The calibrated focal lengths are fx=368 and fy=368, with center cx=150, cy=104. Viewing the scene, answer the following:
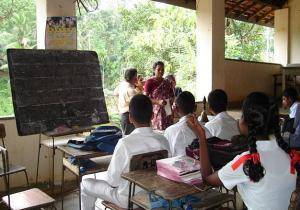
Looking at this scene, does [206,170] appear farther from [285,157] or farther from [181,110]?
[181,110]

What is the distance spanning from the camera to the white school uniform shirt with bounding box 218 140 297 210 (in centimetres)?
168

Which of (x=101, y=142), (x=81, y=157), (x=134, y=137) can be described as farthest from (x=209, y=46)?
(x=134, y=137)

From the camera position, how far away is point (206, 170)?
196 cm

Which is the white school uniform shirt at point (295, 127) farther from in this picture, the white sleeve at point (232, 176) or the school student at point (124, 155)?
the white sleeve at point (232, 176)

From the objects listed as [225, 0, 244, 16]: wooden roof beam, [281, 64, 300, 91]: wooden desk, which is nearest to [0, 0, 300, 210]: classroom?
[225, 0, 244, 16]: wooden roof beam

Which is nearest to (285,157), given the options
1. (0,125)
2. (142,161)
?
(142,161)

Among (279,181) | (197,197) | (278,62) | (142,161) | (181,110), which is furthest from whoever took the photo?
(278,62)

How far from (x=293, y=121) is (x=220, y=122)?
934mm

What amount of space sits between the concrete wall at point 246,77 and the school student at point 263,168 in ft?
23.4

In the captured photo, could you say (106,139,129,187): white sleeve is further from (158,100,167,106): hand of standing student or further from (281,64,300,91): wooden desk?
(281,64,300,91): wooden desk

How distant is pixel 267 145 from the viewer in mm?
1705

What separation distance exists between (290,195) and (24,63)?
8.43 feet

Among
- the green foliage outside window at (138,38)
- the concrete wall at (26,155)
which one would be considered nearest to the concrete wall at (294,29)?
the green foliage outside window at (138,38)

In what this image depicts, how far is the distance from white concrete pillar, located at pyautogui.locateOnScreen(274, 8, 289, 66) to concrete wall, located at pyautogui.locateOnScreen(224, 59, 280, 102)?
0.98ft
